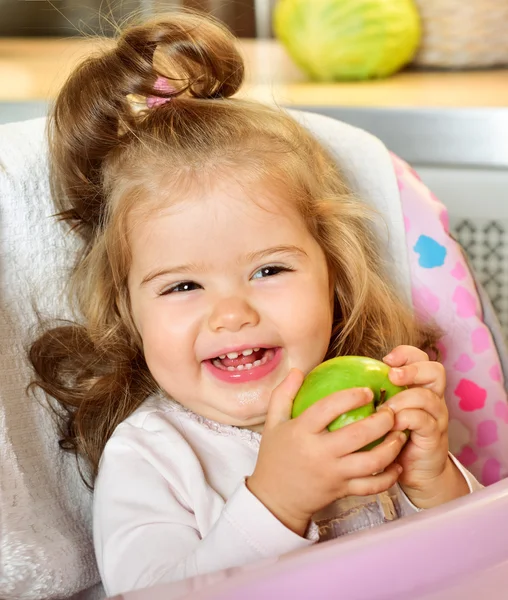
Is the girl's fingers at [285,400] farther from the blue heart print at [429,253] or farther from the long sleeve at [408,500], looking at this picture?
the blue heart print at [429,253]

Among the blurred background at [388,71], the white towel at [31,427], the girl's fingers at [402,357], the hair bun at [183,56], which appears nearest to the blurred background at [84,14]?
the blurred background at [388,71]

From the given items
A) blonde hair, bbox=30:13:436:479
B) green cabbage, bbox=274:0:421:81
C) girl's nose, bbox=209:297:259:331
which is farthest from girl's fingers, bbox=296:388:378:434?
green cabbage, bbox=274:0:421:81

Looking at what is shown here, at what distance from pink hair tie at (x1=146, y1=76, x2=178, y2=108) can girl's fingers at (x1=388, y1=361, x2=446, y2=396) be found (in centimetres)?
34

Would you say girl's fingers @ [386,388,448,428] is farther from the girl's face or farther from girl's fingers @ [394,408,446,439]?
the girl's face

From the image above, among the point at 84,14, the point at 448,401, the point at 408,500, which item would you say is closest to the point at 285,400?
the point at 408,500

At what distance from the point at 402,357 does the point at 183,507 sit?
0.69ft

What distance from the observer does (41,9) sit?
1318 millimetres

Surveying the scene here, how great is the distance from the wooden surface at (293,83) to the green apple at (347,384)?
54 cm

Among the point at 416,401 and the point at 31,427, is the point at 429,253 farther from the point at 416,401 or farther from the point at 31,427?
the point at 31,427

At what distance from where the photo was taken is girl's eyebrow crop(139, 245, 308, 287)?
74 cm

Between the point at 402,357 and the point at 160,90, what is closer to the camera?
the point at 402,357

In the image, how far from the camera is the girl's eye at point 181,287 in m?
0.75

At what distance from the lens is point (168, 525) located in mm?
709

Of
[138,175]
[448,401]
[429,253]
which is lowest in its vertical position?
[448,401]
